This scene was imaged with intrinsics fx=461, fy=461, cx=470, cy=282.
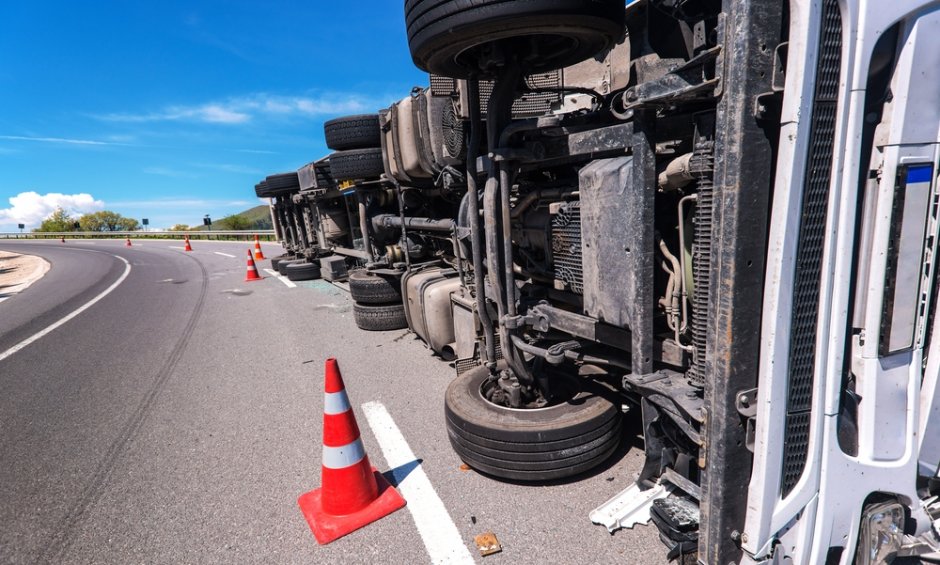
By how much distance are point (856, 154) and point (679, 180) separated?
551 mm

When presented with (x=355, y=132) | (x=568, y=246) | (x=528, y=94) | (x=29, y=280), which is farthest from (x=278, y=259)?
(x=568, y=246)

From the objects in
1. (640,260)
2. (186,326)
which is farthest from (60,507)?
(186,326)

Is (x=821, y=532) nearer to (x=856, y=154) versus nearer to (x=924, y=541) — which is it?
(x=924, y=541)

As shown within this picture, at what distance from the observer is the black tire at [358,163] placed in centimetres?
637

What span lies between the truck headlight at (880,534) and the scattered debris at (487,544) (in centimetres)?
139

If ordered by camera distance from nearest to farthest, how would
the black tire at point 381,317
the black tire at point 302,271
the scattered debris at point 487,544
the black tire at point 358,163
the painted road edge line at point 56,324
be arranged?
the scattered debris at point 487,544 → the painted road edge line at point 56,324 → the black tire at point 381,317 → the black tire at point 358,163 → the black tire at point 302,271

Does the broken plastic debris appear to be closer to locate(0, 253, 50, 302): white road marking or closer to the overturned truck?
the overturned truck

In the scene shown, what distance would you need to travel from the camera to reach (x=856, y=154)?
4.62ft

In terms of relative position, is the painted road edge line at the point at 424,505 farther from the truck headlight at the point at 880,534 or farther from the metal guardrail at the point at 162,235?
the metal guardrail at the point at 162,235

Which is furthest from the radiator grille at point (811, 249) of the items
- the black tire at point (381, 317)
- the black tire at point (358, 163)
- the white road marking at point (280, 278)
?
the white road marking at point (280, 278)

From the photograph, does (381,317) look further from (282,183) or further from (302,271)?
(282,183)

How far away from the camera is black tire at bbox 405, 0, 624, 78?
6.07ft

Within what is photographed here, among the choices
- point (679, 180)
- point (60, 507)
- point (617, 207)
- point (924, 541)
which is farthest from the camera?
point (60, 507)

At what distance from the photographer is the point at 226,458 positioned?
305cm
